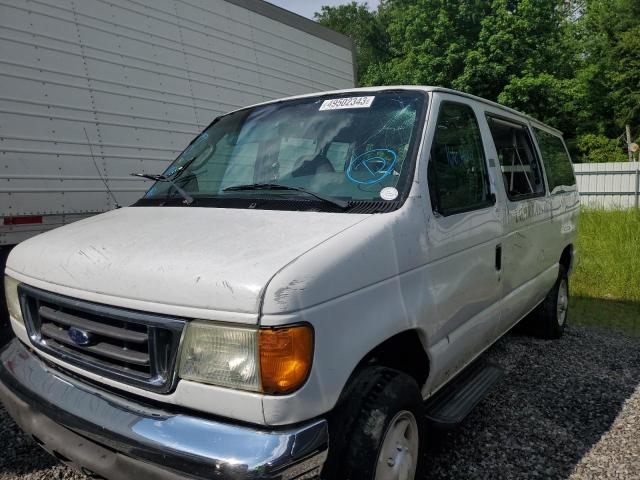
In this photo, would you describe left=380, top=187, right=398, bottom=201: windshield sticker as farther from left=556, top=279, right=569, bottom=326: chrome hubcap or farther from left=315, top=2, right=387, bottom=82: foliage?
left=315, top=2, right=387, bottom=82: foliage

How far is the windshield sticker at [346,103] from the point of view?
277 cm

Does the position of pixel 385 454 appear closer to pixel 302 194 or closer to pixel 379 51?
pixel 302 194

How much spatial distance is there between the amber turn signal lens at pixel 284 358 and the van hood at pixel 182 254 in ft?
0.40

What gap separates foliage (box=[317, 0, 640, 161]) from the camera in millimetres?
21391

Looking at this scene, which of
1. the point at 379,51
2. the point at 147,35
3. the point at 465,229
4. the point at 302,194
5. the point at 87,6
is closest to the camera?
the point at 302,194

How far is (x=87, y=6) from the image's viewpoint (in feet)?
15.3

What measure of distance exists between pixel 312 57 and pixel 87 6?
11.6 ft

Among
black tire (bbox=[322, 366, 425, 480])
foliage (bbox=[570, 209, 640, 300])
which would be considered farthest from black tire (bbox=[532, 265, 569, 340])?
black tire (bbox=[322, 366, 425, 480])

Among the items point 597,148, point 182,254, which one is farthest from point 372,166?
point 597,148

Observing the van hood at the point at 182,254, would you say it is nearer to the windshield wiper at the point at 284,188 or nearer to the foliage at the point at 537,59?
the windshield wiper at the point at 284,188

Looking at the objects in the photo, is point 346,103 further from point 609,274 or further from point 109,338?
point 609,274

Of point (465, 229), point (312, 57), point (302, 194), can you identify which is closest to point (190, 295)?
point (302, 194)

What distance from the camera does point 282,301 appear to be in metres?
1.61

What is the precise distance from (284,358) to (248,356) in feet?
0.38
